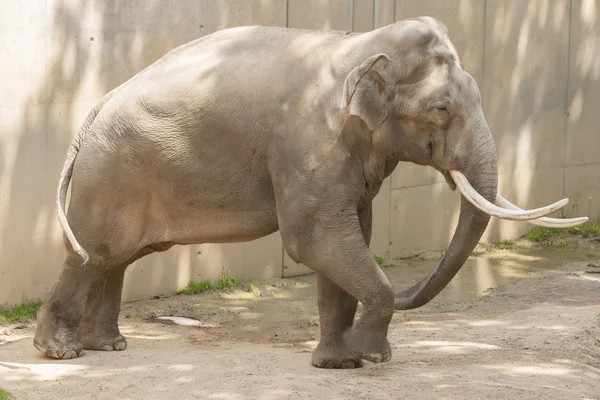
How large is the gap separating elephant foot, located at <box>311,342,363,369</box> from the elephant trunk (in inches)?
15.3

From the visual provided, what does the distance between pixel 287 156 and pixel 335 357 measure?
46.9 inches

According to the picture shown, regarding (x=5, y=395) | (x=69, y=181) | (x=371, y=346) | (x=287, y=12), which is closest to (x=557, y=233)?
(x=287, y=12)

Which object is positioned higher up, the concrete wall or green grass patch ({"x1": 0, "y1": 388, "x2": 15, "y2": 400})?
the concrete wall

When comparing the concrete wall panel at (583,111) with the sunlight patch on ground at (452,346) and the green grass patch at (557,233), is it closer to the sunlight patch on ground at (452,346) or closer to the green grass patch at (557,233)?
the green grass patch at (557,233)

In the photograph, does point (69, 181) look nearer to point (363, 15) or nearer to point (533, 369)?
point (533, 369)

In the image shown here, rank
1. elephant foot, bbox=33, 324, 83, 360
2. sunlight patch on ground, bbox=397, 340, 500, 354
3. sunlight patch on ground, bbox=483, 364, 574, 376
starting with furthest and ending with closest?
sunlight patch on ground, bbox=397, 340, 500, 354 → elephant foot, bbox=33, 324, 83, 360 → sunlight patch on ground, bbox=483, 364, 574, 376

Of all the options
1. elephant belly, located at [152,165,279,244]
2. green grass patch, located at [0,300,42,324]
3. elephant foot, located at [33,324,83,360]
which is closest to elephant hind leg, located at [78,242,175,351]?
elephant foot, located at [33,324,83,360]

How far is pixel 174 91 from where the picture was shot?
752cm

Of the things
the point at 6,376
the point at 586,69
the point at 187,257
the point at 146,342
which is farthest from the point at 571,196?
the point at 6,376

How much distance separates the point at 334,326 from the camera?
7.52 metres

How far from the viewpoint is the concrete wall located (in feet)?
29.8

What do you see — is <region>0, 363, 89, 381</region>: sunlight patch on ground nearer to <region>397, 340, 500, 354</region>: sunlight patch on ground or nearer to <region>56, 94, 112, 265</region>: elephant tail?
<region>56, 94, 112, 265</region>: elephant tail

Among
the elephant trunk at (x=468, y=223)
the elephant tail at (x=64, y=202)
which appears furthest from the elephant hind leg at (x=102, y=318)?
the elephant trunk at (x=468, y=223)

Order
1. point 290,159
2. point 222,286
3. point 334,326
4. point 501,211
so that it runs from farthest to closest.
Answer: point 222,286 → point 334,326 → point 290,159 → point 501,211
